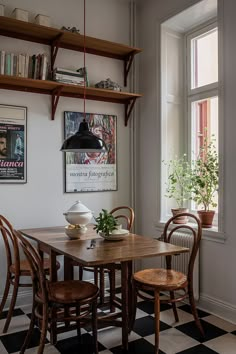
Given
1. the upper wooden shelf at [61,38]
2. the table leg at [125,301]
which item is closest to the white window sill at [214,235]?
the table leg at [125,301]

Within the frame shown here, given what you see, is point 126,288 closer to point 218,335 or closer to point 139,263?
point 218,335

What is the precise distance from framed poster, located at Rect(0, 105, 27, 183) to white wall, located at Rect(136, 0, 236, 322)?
134cm

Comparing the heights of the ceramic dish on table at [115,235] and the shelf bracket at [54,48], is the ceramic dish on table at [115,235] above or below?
below

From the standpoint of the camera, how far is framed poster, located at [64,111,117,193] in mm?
3559

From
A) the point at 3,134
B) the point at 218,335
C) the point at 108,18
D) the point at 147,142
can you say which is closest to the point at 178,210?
the point at 147,142

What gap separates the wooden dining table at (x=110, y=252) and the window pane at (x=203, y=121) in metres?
1.35

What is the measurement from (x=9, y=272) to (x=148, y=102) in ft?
7.33

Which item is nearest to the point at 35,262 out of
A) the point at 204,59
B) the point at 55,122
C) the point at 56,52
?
the point at 55,122

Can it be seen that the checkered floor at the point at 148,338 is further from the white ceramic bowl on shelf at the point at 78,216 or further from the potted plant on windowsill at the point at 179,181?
the potted plant on windowsill at the point at 179,181

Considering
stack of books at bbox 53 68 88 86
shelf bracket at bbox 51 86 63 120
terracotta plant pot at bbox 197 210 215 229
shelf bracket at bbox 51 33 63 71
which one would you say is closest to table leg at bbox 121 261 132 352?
terracotta plant pot at bbox 197 210 215 229

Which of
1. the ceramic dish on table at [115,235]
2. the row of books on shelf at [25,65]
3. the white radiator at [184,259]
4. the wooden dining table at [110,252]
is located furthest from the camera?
the white radiator at [184,259]

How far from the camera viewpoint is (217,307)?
3.01 m

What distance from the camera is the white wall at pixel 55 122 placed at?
3.29 meters

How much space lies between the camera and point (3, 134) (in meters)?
3.22
